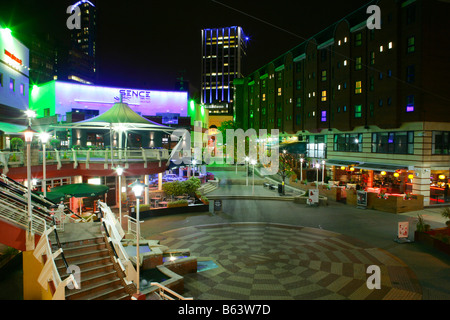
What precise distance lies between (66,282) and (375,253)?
43.1 ft

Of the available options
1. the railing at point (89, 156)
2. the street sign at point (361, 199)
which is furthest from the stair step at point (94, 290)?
the street sign at point (361, 199)

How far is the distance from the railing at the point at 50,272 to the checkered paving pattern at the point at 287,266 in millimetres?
4178

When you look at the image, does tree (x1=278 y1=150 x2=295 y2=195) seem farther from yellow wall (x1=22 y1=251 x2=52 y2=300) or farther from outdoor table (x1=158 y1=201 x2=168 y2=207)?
yellow wall (x1=22 y1=251 x2=52 y2=300)

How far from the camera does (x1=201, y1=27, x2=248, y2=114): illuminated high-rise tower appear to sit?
6486 inches

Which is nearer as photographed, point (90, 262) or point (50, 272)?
point (50, 272)

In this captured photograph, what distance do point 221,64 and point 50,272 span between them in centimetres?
17190

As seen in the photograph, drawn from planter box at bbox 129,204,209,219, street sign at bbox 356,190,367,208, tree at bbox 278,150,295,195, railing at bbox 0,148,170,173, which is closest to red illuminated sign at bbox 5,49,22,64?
railing at bbox 0,148,170,173

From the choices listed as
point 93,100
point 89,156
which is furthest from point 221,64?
point 89,156

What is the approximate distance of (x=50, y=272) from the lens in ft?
24.1

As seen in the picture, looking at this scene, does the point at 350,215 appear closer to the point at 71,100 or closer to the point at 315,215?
the point at 315,215

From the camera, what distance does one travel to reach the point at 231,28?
166 meters

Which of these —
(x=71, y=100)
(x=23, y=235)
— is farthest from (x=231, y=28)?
(x=23, y=235)

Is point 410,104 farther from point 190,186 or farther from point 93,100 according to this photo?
point 93,100

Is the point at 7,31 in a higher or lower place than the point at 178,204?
higher
